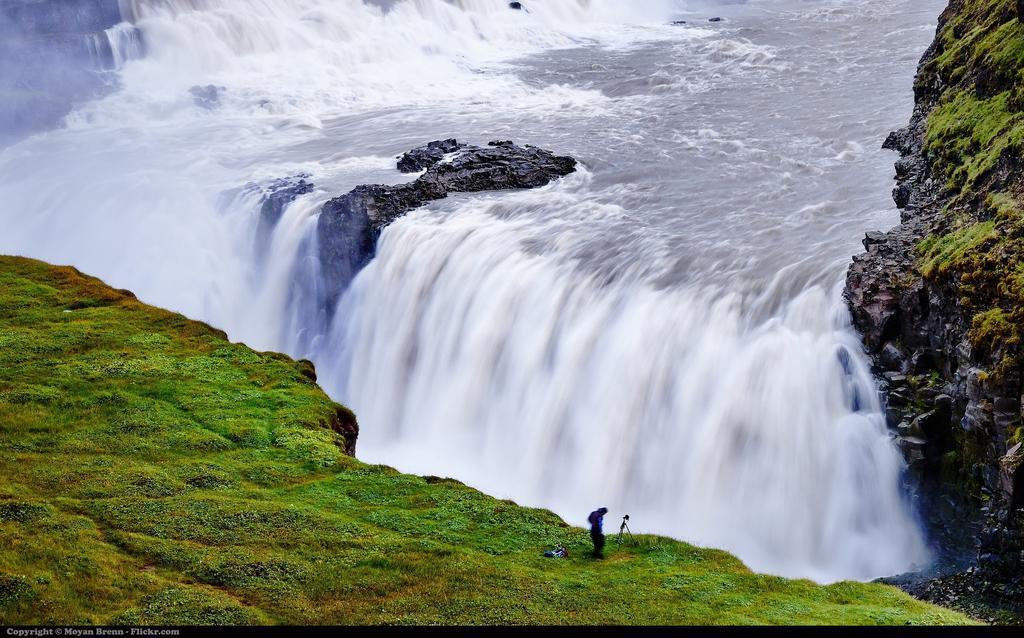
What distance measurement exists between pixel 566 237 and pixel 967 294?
17.8 meters

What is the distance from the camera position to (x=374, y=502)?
21797mm

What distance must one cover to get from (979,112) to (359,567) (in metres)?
24.7

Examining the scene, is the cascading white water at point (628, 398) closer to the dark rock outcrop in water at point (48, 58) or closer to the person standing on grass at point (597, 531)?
the person standing on grass at point (597, 531)

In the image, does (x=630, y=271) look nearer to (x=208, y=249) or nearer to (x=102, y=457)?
(x=102, y=457)

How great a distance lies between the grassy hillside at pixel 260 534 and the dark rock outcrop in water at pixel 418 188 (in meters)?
14.9

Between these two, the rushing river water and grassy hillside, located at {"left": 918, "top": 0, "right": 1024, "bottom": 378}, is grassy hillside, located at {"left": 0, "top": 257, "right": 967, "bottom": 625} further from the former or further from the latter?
grassy hillside, located at {"left": 918, "top": 0, "right": 1024, "bottom": 378}

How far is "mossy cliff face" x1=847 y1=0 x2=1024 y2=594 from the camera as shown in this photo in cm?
2102

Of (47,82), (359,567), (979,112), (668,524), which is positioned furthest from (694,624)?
(47,82)

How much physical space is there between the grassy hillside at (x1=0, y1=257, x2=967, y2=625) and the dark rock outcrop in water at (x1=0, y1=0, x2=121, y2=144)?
42.4 m

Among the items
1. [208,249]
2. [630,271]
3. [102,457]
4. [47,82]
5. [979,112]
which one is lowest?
[102,457]

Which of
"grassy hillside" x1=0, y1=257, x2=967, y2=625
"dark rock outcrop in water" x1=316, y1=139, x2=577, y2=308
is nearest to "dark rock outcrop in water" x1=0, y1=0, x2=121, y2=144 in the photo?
"dark rock outcrop in water" x1=316, y1=139, x2=577, y2=308

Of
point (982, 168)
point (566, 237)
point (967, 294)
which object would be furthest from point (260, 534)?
point (982, 168)

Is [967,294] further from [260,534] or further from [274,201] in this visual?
[274,201]

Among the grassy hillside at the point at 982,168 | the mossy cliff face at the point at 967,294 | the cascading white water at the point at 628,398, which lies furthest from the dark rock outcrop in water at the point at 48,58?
the mossy cliff face at the point at 967,294
